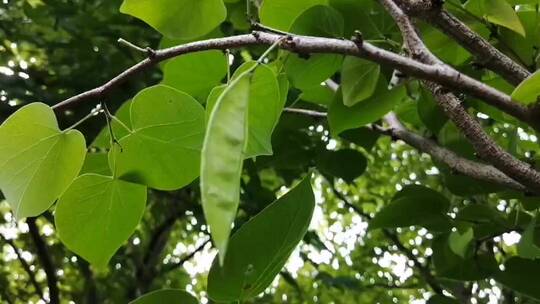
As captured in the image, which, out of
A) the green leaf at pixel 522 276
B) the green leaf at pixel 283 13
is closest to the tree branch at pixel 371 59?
the green leaf at pixel 283 13

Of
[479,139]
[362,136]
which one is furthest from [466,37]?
[362,136]

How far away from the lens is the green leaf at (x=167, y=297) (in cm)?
32

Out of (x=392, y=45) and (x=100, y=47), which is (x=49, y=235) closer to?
(x=100, y=47)

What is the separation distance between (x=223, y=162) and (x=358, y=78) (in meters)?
0.21

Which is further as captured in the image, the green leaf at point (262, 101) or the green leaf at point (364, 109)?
the green leaf at point (364, 109)

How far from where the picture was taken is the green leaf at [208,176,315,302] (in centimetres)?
31

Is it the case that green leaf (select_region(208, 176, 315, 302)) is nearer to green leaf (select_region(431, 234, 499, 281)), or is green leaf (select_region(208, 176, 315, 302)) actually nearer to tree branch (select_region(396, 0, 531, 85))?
tree branch (select_region(396, 0, 531, 85))

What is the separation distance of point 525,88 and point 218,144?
5.1 inches

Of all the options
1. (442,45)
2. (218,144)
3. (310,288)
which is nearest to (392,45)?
(442,45)

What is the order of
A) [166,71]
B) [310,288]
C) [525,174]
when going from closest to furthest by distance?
1. [525,174]
2. [166,71]
3. [310,288]

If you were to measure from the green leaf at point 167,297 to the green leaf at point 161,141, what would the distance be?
0.20 ft

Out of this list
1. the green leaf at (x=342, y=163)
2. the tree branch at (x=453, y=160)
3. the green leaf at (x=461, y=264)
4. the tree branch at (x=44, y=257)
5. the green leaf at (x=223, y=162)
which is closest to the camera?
the green leaf at (x=223, y=162)

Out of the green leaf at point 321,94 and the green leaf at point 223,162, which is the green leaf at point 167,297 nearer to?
the green leaf at point 223,162

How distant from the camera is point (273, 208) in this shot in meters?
0.30
